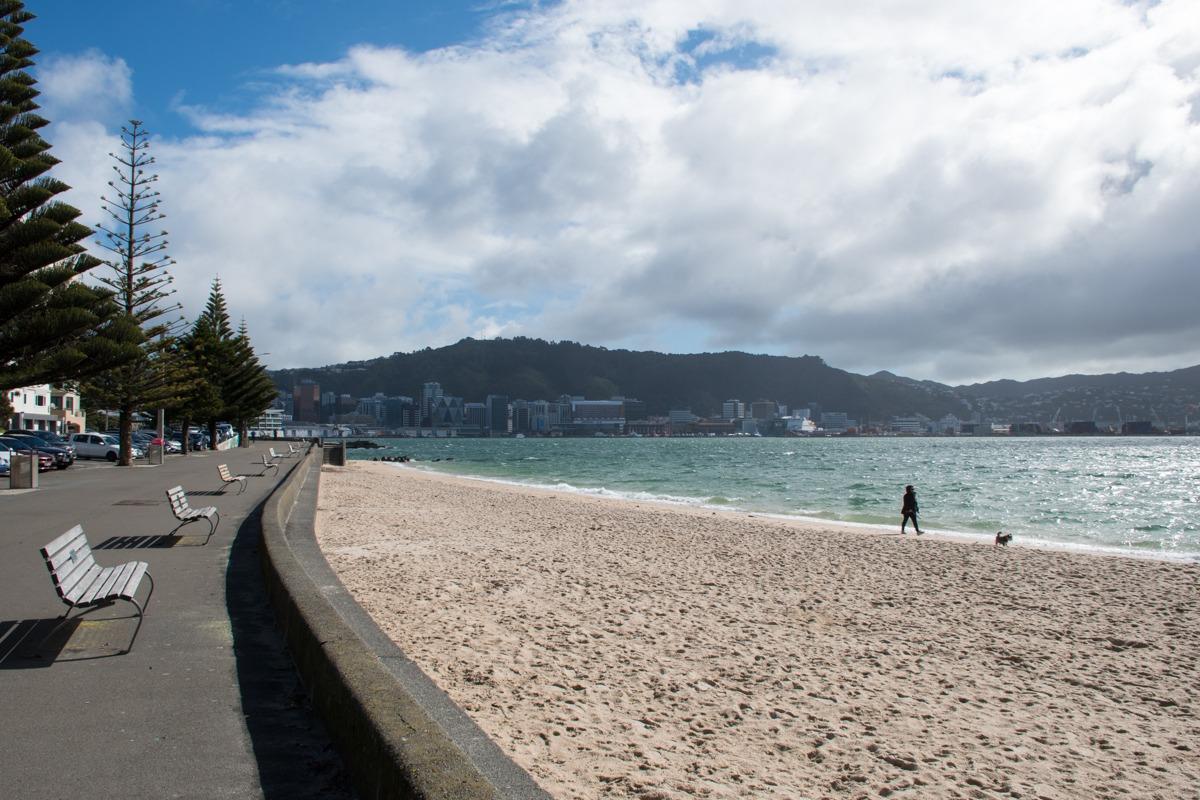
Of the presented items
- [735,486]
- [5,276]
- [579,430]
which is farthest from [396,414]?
[5,276]

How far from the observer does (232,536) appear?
1001 cm

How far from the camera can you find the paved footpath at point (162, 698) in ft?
10.4

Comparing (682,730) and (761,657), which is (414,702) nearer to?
(682,730)

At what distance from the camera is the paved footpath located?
316 centimetres

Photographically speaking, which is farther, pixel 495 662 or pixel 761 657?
pixel 761 657

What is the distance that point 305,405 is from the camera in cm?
18325

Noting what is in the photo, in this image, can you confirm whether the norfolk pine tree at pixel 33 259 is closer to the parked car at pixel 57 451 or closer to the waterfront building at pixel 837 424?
the parked car at pixel 57 451

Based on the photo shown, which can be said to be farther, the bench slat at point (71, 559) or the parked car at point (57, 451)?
the parked car at point (57, 451)

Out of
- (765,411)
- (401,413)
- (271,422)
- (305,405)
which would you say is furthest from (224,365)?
(765,411)

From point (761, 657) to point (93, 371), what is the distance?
22369mm

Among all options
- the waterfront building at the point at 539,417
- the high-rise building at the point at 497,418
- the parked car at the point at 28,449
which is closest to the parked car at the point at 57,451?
the parked car at the point at 28,449

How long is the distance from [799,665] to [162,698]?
4.30 metres

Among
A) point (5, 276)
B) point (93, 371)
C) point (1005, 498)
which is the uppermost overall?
point (5, 276)

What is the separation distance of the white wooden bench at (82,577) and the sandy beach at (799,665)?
1.81 meters
